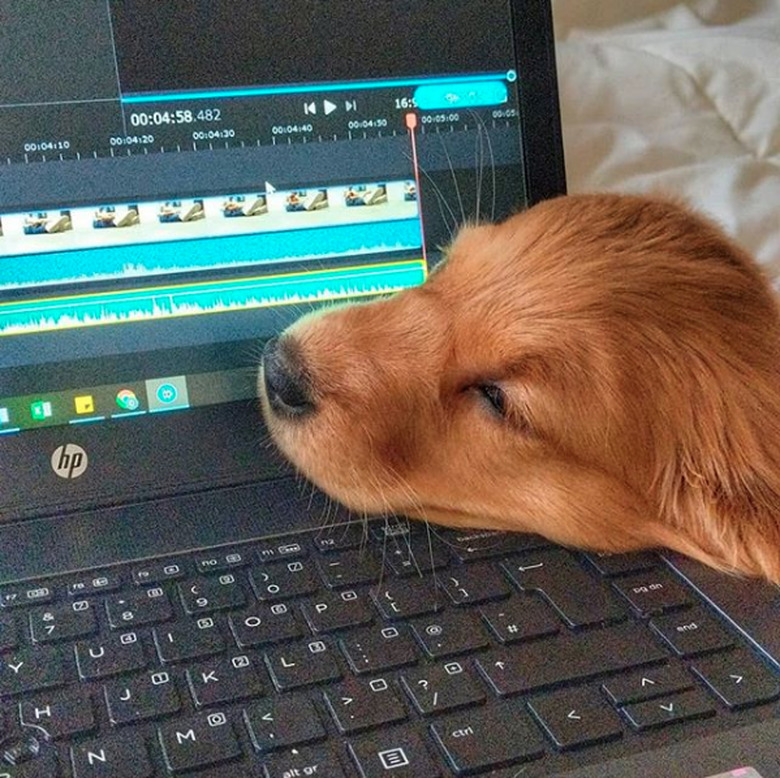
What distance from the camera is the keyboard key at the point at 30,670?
25.4 inches

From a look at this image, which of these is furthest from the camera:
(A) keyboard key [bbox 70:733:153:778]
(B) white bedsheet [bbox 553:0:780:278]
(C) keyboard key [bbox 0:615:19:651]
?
(B) white bedsheet [bbox 553:0:780:278]

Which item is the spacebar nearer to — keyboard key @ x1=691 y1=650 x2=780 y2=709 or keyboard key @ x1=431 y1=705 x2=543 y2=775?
keyboard key @ x1=691 y1=650 x2=780 y2=709

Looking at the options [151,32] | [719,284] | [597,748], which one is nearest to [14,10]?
[151,32]

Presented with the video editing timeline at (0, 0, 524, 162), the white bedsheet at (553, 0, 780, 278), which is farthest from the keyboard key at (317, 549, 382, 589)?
the white bedsheet at (553, 0, 780, 278)

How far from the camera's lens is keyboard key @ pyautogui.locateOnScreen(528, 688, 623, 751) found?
0.61m

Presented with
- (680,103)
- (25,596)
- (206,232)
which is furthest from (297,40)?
(680,103)

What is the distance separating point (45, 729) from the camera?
610 millimetres

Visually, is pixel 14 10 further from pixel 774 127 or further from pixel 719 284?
pixel 774 127

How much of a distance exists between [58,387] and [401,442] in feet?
0.98

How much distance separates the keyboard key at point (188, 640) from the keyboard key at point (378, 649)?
0.09 metres

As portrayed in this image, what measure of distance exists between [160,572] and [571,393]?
0.34m

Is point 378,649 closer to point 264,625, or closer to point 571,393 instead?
point 264,625

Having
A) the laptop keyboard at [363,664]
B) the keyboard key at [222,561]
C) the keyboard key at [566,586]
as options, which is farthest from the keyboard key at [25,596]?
the keyboard key at [566,586]

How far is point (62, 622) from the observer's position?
27.8 inches
